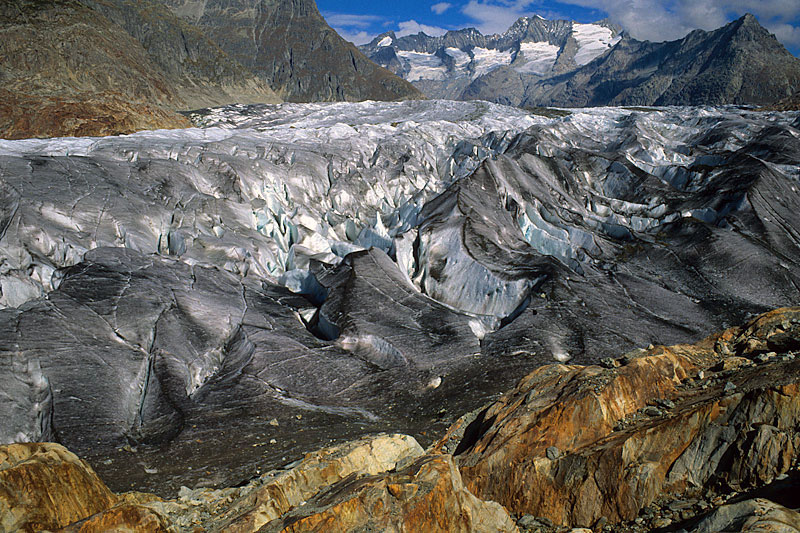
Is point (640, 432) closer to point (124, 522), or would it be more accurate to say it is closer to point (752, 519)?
point (752, 519)

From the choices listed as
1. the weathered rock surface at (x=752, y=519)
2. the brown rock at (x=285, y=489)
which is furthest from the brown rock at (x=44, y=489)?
the weathered rock surface at (x=752, y=519)

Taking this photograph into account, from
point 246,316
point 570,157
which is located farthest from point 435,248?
point 570,157

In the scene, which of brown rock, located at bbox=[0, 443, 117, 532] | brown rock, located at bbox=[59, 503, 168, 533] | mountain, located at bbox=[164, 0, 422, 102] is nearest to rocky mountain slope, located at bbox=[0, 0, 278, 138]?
mountain, located at bbox=[164, 0, 422, 102]

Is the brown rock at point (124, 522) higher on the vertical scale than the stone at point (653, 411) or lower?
lower

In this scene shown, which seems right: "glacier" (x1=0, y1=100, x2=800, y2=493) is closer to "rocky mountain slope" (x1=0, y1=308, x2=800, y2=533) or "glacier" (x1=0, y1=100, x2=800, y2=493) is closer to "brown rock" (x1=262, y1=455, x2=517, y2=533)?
"rocky mountain slope" (x1=0, y1=308, x2=800, y2=533)

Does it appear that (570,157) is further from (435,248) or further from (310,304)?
(310,304)

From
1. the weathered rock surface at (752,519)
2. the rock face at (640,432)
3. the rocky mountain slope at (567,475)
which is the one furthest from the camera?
the rock face at (640,432)

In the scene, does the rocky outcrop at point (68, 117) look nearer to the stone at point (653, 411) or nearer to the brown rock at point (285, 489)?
the brown rock at point (285, 489)
